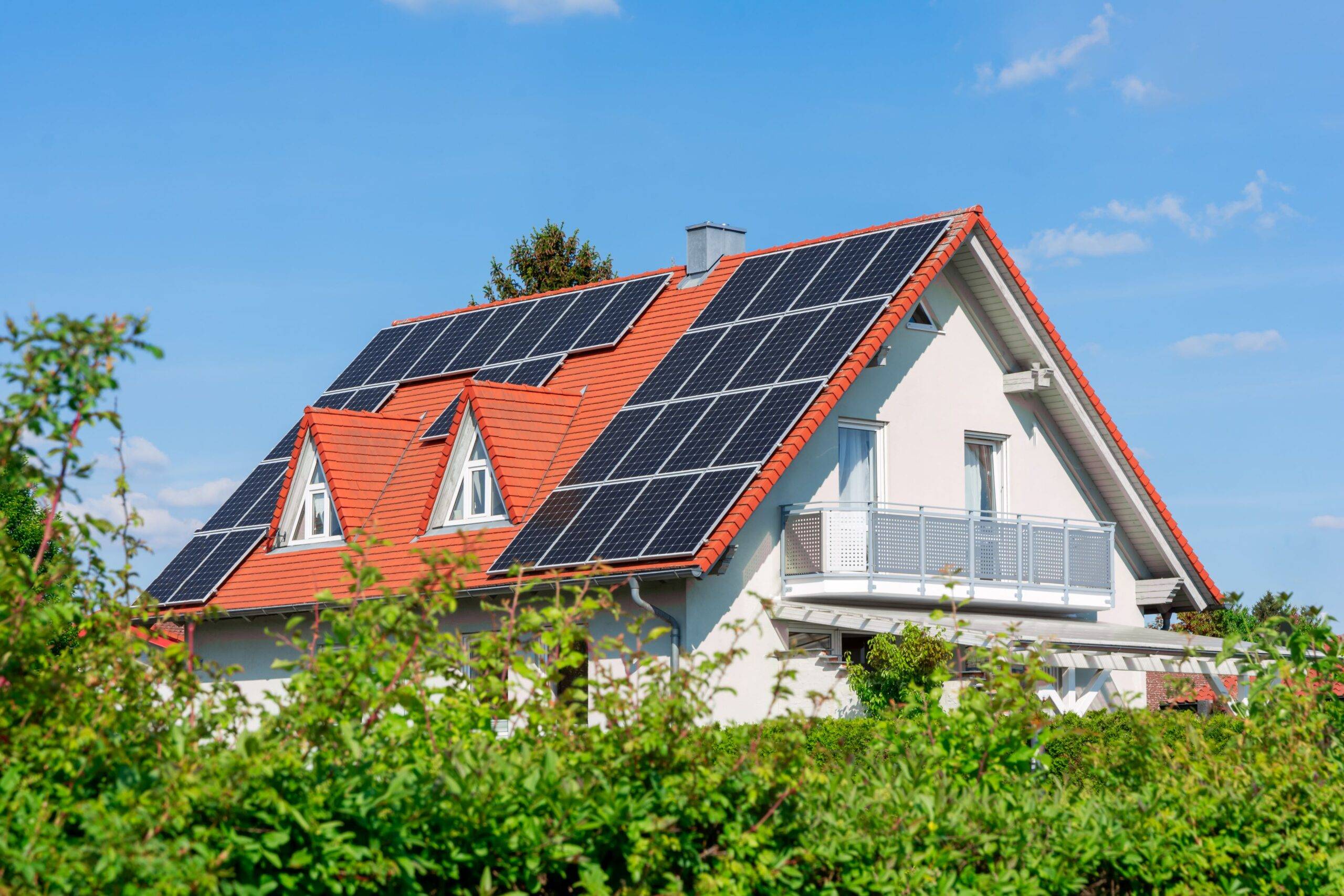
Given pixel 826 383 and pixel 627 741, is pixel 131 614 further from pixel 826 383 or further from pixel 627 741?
pixel 826 383

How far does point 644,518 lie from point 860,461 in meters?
4.16

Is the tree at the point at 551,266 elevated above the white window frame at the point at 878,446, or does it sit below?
above

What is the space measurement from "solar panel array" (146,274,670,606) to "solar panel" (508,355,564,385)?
0.06 ft

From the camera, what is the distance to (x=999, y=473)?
2469 centimetres

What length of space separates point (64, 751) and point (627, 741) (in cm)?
205

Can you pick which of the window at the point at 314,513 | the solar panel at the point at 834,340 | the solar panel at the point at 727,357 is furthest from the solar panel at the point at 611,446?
the window at the point at 314,513

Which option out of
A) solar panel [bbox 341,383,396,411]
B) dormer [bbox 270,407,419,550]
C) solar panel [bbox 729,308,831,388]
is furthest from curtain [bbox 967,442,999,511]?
solar panel [bbox 341,383,396,411]

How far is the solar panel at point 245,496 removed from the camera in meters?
27.1

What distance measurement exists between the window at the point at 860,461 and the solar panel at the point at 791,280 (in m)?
2.14

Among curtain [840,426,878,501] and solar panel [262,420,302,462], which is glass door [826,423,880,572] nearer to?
curtain [840,426,878,501]

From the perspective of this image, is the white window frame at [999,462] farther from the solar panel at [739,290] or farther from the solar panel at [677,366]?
the solar panel at [677,366]

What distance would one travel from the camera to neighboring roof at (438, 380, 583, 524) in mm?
22422

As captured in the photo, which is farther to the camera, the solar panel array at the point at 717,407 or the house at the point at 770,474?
the house at the point at 770,474

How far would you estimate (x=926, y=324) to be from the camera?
77.5 feet
